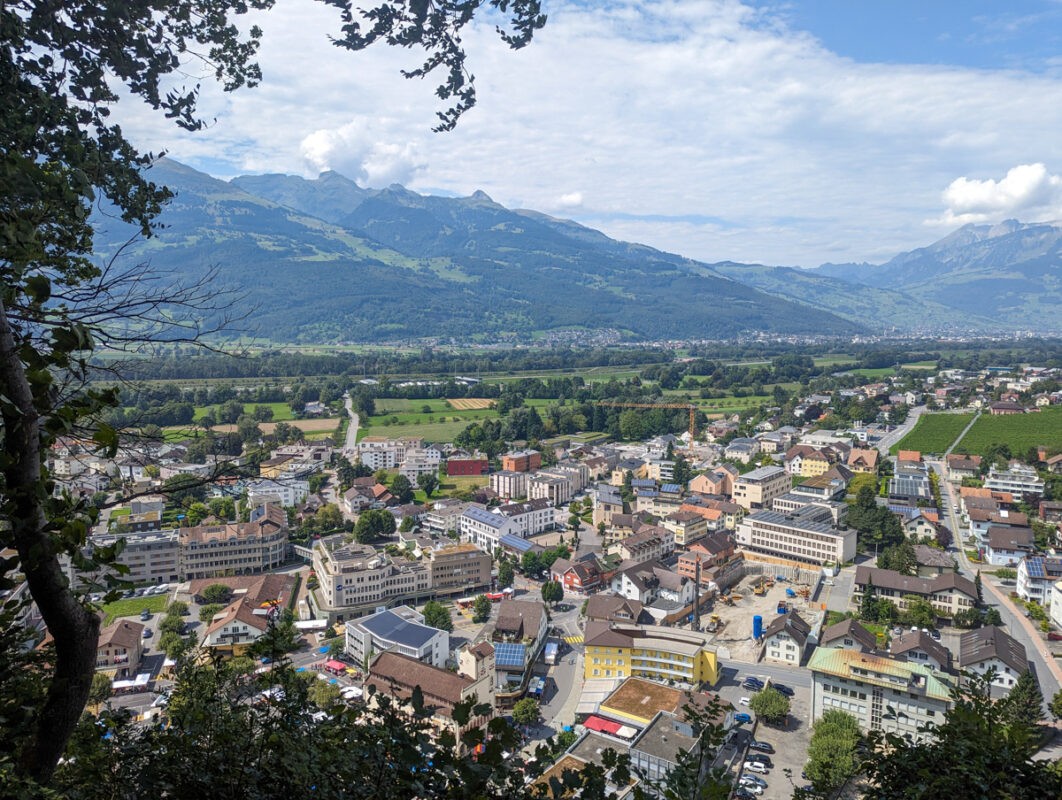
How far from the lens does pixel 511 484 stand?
21656mm

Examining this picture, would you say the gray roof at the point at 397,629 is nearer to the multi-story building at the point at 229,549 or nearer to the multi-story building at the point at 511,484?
the multi-story building at the point at 229,549

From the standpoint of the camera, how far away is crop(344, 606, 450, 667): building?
33.8ft

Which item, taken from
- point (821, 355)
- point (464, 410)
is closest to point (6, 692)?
point (464, 410)

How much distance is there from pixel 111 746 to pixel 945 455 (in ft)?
94.9

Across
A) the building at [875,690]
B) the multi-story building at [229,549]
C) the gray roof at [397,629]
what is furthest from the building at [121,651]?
the building at [875,690]

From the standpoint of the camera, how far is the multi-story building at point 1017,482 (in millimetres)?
19203

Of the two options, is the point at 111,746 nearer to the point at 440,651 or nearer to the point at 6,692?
the point at 6,692

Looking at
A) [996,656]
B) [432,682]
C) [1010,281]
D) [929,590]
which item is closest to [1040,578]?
[929,590]

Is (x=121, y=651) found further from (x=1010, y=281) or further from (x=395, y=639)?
(x=1010, y=281)

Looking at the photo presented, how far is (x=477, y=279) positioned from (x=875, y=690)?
104 metres

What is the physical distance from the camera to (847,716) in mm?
8375

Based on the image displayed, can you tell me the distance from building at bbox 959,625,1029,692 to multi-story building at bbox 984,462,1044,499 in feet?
36.0

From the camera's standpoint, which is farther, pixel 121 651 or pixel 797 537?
pixel 797 537

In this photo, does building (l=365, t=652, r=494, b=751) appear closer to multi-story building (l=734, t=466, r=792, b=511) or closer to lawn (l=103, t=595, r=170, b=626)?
lawn (l=103, t=595, r=170, b=626)
